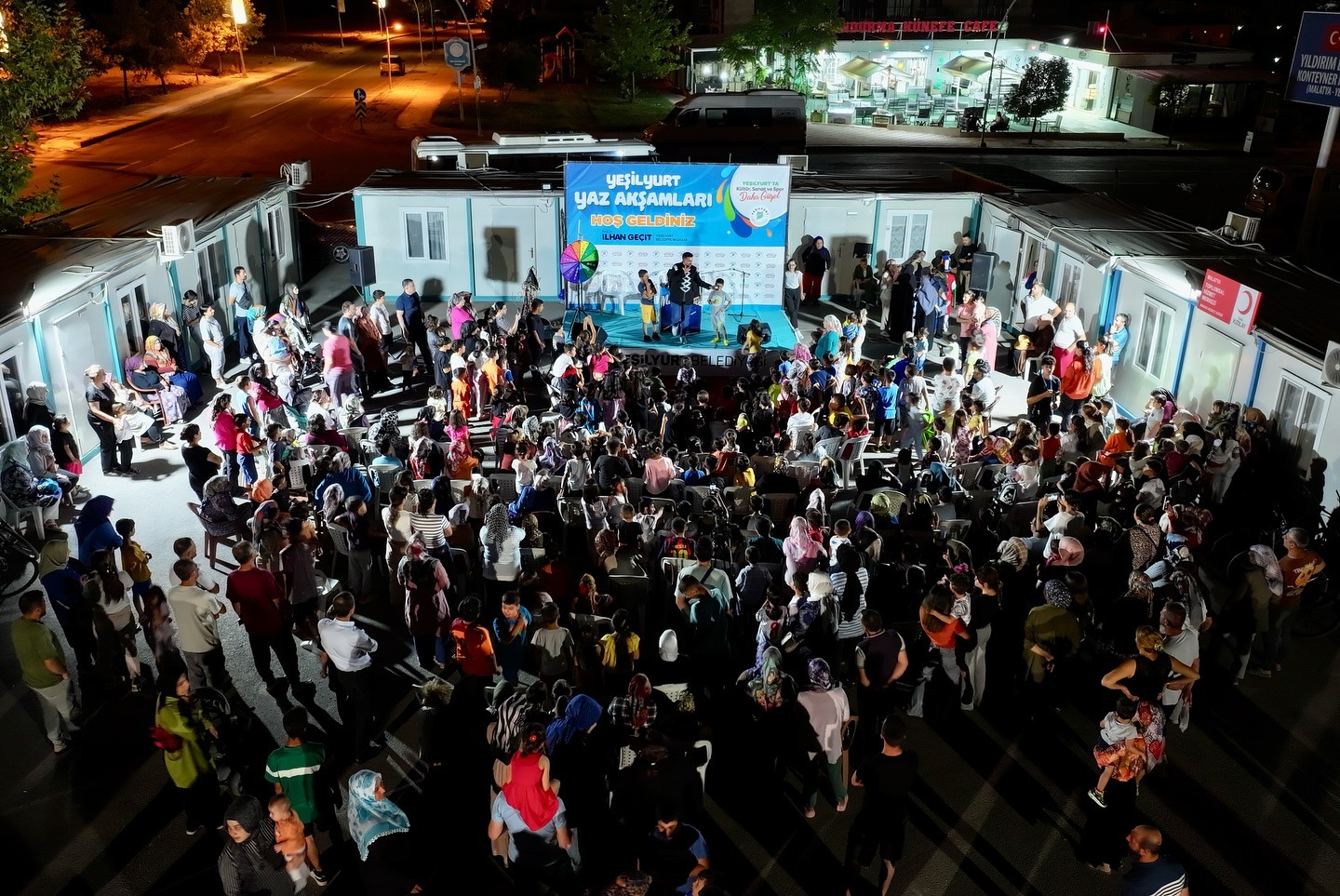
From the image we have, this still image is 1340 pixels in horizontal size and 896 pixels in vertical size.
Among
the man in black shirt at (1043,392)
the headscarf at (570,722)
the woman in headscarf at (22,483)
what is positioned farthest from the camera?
the man in black shirt at (1043,392)

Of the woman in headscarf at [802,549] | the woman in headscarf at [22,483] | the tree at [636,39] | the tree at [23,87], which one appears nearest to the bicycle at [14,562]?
the woman in headscarf at [22,483]

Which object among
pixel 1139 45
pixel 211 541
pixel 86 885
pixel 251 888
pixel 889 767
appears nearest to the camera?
pixel 251 888

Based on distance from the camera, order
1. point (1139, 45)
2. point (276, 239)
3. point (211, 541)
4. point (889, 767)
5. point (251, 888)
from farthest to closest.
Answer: point (1139, 45), point (276, 239), point (211, 541), point (889, 767), point (251, 888)

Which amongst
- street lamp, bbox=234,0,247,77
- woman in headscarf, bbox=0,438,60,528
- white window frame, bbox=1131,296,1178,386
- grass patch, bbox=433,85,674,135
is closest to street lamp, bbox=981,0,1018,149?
grass patch, bbox=433,85,674,135

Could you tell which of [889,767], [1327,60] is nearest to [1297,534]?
[889,767]

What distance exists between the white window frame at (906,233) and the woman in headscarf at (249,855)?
17.2 m

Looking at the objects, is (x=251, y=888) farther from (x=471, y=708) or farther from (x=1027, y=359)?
(x=1027, y=359)

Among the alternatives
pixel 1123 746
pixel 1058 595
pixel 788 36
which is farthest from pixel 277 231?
pixel 788 36

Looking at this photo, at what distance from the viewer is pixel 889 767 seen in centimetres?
602

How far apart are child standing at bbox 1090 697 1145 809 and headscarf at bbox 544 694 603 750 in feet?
10.9

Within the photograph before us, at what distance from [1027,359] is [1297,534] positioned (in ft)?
27.1

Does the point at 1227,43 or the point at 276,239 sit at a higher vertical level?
the point at 1227,43

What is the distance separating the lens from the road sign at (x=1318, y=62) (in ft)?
56.1

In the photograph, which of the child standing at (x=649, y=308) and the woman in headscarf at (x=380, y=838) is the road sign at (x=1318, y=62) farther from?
the woman in headscarf at (x=380, y=838)
